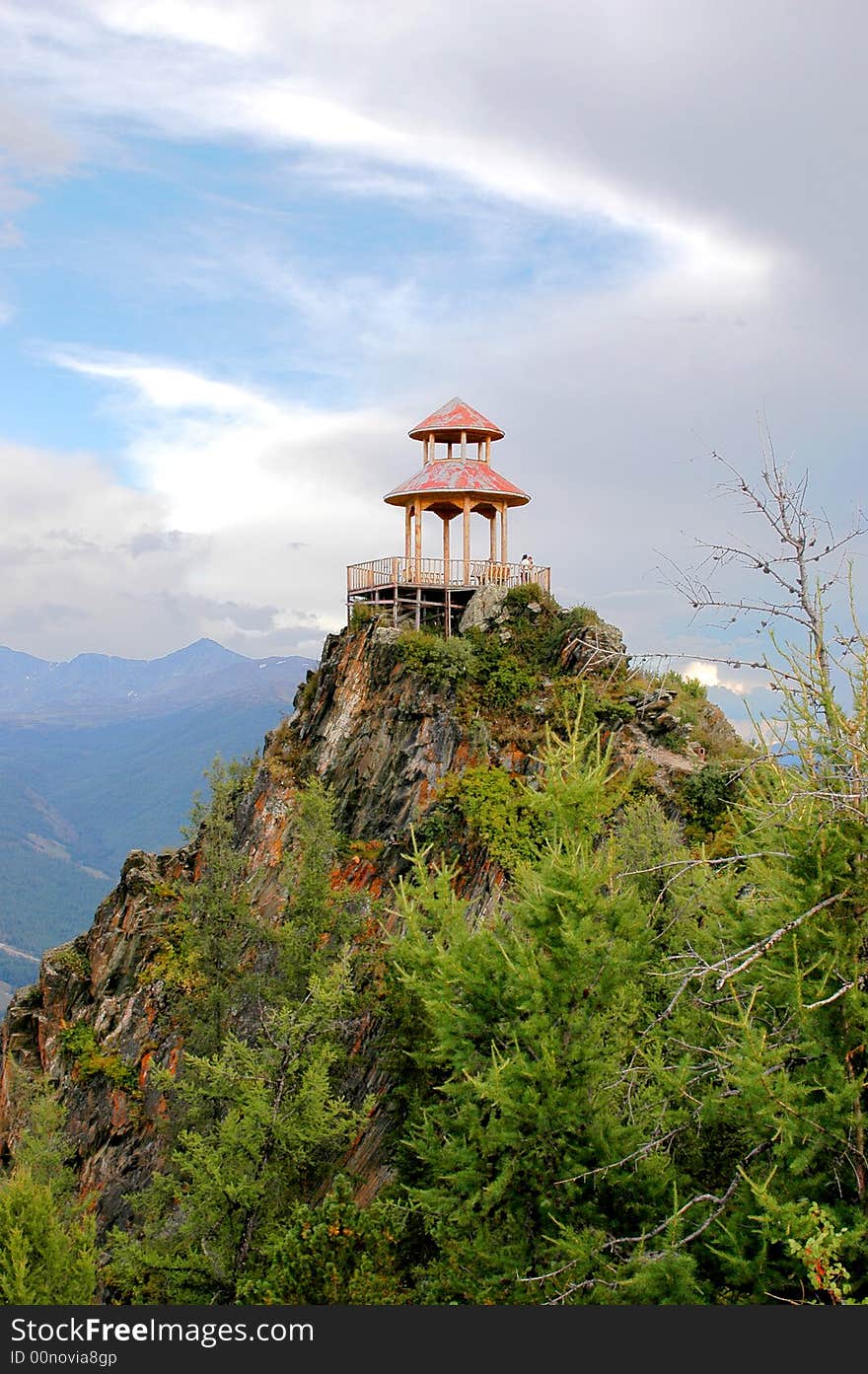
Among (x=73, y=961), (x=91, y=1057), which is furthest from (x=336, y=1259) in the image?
(x=73, y=961)

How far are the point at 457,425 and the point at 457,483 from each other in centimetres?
233

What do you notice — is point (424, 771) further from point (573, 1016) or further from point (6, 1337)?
point (6, 1337)

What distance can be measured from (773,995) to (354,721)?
2273cm

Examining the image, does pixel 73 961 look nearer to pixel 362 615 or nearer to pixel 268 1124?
pixel 362 615

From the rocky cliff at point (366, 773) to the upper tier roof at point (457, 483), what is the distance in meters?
4.09

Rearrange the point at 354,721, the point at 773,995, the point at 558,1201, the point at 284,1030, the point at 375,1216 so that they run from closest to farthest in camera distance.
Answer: the point at 773,995 < the point at 558,1201 < the point at 375,1216 < the point at 284,1030 < the point at 354,721

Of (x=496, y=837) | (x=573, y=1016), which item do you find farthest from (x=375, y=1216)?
(x=496, y=837)

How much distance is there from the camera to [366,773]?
98.5 ft

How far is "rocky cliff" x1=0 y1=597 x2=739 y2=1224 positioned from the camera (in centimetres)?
2752

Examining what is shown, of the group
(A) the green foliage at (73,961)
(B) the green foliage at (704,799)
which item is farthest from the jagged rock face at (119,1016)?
(B) the green foliage at (704,799)

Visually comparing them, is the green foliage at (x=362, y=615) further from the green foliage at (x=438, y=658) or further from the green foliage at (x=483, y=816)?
the green foliage at (x=483, y=816)

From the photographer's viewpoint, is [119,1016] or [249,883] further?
[119,1016]

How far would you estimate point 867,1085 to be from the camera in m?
8.68

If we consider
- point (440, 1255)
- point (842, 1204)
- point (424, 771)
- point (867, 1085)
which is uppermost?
point (424, 771)
